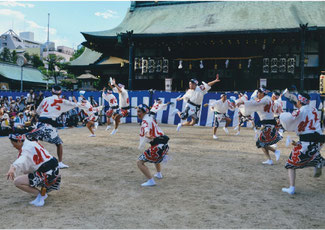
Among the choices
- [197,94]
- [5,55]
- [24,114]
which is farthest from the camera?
[5,55]

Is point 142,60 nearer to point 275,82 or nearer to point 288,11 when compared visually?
point 275,82

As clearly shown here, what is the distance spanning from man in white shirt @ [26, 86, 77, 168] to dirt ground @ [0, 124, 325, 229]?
728 millimetres

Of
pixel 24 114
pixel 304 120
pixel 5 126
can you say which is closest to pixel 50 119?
pixel 304 120

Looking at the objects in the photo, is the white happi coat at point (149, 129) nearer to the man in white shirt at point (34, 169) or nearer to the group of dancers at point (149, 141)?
the group of dancers at point (149, 141)

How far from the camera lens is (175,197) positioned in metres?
4.38

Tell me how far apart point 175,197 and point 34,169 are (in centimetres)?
208

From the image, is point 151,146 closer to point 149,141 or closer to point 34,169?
point 149,141

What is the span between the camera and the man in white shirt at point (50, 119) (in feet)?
19.8

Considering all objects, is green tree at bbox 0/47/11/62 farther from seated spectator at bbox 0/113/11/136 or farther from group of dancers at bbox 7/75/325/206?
group of dancers at bbox 7/75/325/206

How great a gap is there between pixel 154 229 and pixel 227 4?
20.0m

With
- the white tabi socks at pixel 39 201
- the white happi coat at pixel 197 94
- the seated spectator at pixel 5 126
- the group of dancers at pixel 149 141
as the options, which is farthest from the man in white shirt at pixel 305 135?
the seated spectator at pixel 5 126

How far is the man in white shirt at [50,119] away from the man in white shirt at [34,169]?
2107mm

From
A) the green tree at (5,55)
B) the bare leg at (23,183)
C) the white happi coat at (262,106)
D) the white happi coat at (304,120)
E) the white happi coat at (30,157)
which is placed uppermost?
the green tree at (5,55)

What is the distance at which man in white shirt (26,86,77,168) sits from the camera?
6.02 m
